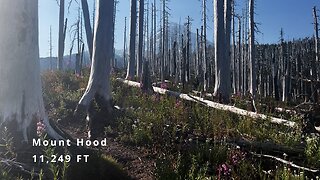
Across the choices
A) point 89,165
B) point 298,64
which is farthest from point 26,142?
point 298,64

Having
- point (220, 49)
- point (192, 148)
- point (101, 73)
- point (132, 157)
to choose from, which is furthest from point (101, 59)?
point (220, 49)

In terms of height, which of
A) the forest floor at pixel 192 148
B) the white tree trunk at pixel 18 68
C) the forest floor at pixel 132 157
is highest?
the white tree trunk at pixel 18 68

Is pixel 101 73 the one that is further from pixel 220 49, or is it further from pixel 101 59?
pixel 220 49

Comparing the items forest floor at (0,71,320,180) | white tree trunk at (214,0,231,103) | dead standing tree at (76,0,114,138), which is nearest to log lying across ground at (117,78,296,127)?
forest floor at (0,71,320,180)

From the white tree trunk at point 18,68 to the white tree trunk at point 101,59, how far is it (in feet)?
14.7

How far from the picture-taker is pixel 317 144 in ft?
21.6

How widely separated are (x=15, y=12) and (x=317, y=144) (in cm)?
593

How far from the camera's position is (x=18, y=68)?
17.7ft

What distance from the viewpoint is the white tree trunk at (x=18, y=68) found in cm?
530

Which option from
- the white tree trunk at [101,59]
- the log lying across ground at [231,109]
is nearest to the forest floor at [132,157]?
the white tree trunk at [101,59]

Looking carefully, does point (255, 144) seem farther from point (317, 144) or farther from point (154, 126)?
point (154, 126)

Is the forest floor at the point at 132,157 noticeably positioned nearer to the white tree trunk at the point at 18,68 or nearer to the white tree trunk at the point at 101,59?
the white tree trunk at the point at 18,68

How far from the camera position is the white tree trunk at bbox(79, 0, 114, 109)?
33.5ft

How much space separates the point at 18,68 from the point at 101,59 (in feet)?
16.6
